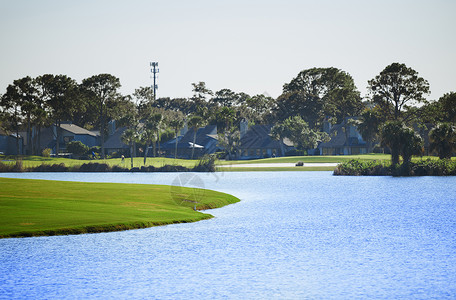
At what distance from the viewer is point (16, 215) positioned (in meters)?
32.1

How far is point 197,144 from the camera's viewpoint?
166m

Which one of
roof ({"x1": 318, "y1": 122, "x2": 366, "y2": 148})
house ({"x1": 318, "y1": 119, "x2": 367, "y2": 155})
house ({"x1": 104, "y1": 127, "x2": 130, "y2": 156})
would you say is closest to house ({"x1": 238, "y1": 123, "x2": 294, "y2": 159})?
house ({"x1": 318, "y1": 119, "x2": 367, "y2": 155})

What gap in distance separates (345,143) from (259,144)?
23.0 meters

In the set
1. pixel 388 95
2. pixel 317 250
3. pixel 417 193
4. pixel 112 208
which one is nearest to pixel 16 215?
pixel 112 208

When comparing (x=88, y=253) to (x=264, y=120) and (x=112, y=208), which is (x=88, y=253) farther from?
(x=264, y=120)

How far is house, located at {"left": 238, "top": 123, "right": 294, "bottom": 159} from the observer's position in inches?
6284

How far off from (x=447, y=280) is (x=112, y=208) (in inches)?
829

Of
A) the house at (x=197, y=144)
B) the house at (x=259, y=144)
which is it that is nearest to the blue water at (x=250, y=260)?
the house at (x=259, y=144)

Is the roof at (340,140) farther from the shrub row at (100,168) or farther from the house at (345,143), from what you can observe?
the shrub row at (100,168)

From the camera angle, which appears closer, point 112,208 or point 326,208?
point 112,208

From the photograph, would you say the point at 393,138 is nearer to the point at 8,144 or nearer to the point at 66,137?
the point at 66,137

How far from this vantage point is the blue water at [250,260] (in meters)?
20.3

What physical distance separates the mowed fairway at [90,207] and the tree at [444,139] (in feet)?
154

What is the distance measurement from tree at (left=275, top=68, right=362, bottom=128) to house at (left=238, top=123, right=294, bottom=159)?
37.2ft
